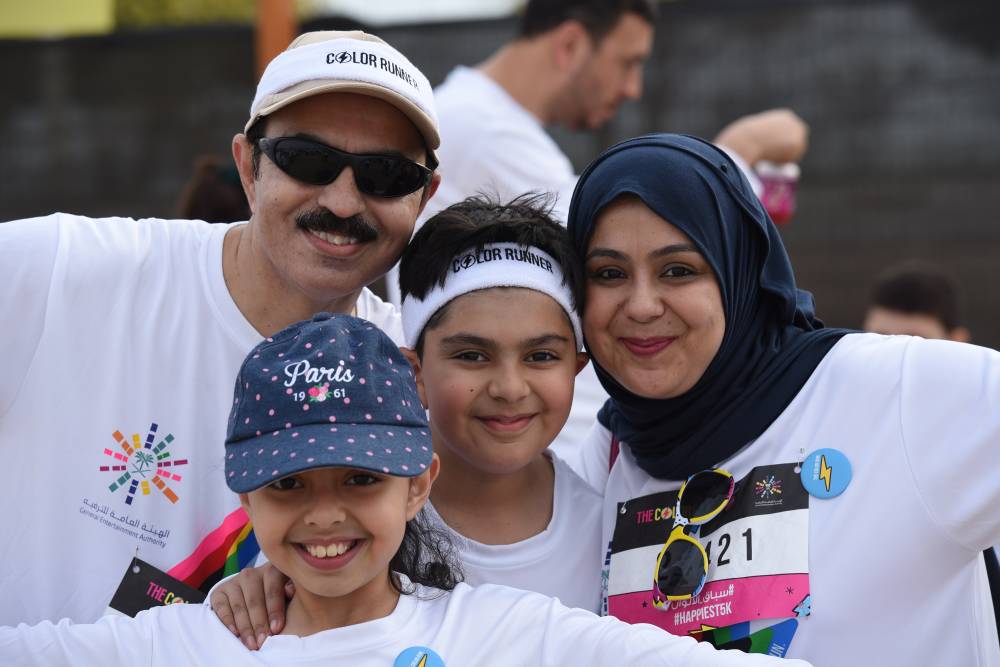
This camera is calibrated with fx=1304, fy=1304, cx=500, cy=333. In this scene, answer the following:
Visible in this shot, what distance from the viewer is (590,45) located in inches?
216

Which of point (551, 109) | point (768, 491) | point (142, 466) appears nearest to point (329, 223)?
point (142, 466)

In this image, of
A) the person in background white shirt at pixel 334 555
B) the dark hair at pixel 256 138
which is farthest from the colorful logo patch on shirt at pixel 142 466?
the dark hair at pixel 256 138

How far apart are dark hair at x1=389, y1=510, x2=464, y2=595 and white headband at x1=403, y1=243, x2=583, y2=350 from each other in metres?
0.54

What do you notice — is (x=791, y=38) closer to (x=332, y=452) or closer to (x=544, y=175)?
(x=544, y=175)

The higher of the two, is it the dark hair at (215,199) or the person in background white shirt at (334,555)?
the dark hair at (215,199)

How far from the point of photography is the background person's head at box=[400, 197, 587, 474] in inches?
119

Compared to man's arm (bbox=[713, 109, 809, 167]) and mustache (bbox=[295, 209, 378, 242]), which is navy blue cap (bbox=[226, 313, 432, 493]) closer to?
mustache (bbox=[295, 209, 378, 242])

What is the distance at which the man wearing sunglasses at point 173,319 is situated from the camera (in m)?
2.90

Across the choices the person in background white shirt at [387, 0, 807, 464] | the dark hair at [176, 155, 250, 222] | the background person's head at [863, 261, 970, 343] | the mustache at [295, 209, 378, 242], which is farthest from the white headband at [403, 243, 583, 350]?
the background person's head at [863, 261, 970, 343]

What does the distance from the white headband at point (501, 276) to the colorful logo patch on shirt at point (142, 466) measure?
2.17 ft

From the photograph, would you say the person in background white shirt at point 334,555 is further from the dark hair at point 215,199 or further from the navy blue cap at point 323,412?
the dark hair at point 215,199

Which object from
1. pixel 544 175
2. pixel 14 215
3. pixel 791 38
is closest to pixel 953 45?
pixel 791 38

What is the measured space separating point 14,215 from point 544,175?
13.8 feet

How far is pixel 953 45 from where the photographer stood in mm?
7078
